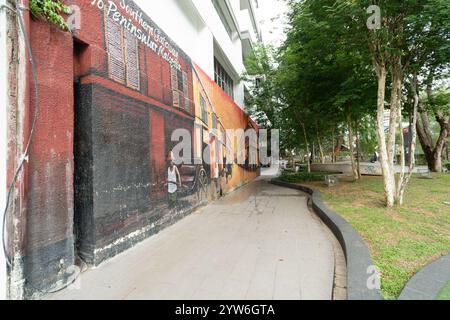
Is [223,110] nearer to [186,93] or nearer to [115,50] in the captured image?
[186,93]

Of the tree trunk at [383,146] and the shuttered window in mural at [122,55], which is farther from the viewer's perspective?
the tree trunk at [383,146]

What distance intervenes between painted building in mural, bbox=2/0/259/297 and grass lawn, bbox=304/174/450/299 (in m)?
3.63

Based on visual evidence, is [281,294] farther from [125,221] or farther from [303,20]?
[303,20]

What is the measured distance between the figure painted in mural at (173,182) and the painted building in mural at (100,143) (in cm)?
5

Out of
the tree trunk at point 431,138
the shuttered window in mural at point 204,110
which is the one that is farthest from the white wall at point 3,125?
the tree trunk at point 431,138

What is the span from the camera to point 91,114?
11.0 feet

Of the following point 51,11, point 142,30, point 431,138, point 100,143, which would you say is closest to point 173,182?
point 100,143

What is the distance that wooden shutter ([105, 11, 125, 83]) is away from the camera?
378 centimetres

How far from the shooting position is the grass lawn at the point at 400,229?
2953 mm

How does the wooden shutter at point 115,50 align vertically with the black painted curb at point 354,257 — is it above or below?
above

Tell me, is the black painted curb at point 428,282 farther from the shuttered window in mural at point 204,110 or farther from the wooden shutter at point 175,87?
the shuttered window in mural at point 204,110

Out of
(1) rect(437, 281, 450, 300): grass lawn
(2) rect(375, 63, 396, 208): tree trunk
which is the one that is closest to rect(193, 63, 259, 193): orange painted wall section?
(2) rect(375, 63, 396, 208): tree trunk

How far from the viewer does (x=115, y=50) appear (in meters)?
3.91

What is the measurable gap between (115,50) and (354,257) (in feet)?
15.5
